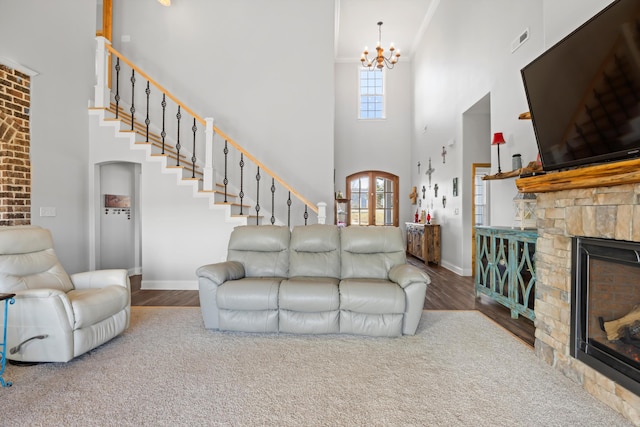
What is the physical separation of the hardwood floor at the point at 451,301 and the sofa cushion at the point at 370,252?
34.3 inches

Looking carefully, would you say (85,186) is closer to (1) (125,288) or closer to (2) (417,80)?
(1) (125,288)

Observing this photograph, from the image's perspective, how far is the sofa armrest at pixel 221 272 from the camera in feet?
9.98

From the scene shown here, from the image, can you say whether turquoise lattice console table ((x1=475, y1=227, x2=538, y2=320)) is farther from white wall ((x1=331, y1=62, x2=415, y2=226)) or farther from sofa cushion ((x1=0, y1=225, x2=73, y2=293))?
white wall ((x1=331, y1=62, x2=415, y2=226))

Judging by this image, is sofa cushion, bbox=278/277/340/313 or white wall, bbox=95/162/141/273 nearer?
sofa cushion, bbox=278/277/340/313

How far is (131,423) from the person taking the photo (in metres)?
1.77

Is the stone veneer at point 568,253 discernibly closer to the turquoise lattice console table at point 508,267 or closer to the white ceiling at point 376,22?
the turquoise lattice console table at point 508,267

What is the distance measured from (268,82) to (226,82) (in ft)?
2.44

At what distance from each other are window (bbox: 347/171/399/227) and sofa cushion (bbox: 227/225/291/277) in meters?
6.04

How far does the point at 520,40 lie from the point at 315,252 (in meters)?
3.53

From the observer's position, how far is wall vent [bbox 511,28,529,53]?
398cm

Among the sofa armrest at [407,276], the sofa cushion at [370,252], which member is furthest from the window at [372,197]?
the sofa armrest at [407,276]

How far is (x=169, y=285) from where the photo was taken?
4.83 meters

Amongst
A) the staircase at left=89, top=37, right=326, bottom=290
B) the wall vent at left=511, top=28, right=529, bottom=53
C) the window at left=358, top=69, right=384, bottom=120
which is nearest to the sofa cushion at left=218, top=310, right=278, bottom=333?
the staircase at left=89, top=37, right=326, bottom=290

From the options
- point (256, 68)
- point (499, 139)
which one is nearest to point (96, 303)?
point (499, 139)
